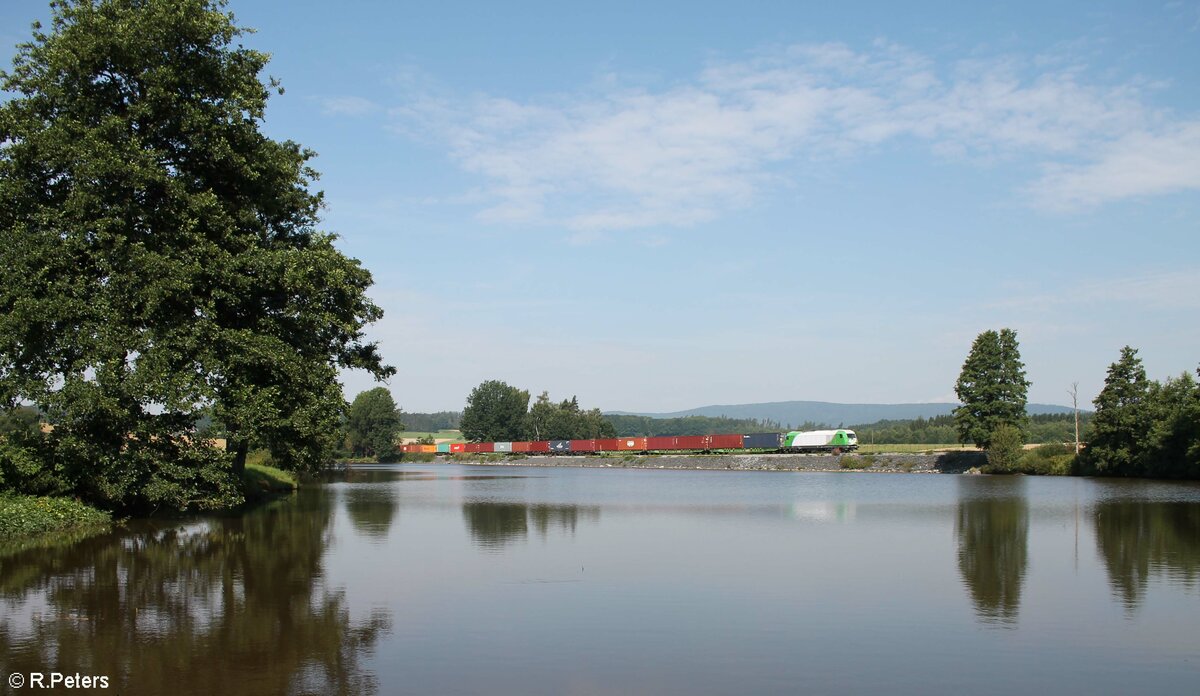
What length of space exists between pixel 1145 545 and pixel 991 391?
60.0 m

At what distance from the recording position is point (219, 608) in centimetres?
1427

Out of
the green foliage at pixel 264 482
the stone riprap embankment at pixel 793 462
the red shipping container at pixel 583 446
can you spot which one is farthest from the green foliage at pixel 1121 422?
the red shipping container at pixel 583 446

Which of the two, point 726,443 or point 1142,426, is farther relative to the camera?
point 726,443

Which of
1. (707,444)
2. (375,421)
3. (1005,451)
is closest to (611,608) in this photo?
(1005,451)

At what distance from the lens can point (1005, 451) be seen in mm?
73250

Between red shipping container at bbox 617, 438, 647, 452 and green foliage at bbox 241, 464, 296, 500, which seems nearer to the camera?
green foliage at bbox 241, 464, 296, 500

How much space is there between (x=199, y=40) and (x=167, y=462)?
1272cm

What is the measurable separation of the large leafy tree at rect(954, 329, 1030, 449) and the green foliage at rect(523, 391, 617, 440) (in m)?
85.6

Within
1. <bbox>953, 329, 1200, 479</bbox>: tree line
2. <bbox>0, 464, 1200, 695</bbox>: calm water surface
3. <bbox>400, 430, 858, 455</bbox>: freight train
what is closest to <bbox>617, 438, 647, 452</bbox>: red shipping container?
<bbox>400, 430, 858, 455</bbox>: freight train

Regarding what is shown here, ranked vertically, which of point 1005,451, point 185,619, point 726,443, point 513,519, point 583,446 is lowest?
point 583,446

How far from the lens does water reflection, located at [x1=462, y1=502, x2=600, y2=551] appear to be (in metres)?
25.6

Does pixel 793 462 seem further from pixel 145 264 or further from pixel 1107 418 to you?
pixel 145 264

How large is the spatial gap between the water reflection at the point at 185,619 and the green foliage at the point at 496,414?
146998 millimetres

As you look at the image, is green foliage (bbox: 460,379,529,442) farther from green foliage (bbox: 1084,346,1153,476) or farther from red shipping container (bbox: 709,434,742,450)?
green foliage (bbox: 1084,346,1153,476)
